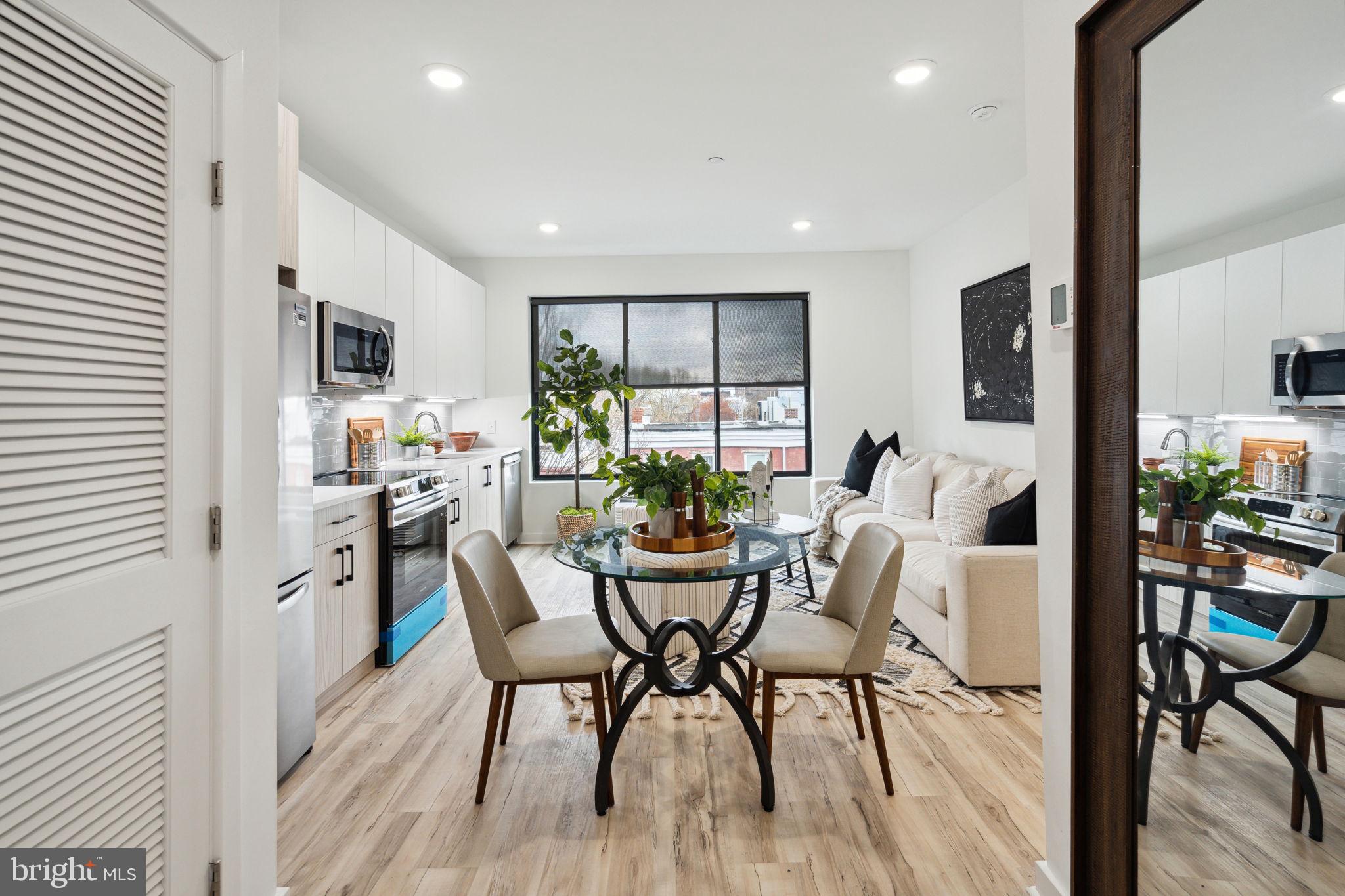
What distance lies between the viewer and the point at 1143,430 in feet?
3.95

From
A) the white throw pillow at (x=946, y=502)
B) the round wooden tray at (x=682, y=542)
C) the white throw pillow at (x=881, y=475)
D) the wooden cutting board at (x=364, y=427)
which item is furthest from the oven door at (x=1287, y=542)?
the wooden cutting board at (x=364, y=427)

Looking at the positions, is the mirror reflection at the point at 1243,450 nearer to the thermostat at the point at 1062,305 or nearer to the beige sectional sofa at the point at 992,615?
the thermostat at the point at 1062,305

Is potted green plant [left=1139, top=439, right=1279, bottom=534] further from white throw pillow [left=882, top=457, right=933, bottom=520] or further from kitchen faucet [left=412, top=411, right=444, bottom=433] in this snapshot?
kitchen faucet [left=412, top=411, right=444, bottom=433]

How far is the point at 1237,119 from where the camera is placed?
39.1 inches

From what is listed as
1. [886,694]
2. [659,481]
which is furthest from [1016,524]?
[659,481]

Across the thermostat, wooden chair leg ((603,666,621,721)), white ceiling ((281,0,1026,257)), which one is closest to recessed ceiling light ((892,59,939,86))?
white ceiling ((281,0,1026,257))

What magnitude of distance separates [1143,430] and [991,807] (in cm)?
138

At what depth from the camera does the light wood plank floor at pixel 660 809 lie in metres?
1.70

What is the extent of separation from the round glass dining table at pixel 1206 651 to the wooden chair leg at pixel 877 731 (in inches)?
34.0

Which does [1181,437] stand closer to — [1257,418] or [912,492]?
[1257,418]

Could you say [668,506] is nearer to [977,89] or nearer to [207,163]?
[207,163]

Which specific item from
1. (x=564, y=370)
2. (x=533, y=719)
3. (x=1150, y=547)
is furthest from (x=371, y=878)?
(x=564, y=370)

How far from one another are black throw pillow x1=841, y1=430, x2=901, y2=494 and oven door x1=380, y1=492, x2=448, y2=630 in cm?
321

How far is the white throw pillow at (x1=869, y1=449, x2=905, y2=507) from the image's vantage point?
194 inches
